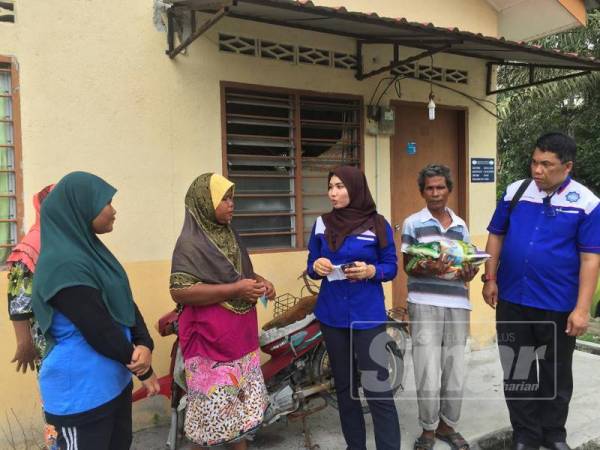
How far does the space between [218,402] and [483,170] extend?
13.1ft

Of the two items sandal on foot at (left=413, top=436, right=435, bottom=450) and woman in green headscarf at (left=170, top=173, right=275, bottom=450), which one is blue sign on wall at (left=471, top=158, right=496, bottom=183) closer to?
sandal on foot at (left=413, top=436, right=435, bottom=450)

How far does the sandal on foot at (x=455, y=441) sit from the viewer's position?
10.6ft

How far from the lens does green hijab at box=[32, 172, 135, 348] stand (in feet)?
6.15

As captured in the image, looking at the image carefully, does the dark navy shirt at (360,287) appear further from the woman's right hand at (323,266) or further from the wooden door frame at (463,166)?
the wooden door frame at (463,166)

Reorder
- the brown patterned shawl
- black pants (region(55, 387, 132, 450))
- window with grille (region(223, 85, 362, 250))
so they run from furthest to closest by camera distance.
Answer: window with grille (region(223, 85, 362, 250)), the brown patterned shawl, black pants (region(55, 387, 132, 450))

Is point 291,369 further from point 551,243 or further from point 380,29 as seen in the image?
point 380,29

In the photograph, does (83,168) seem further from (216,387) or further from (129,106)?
(216,387)

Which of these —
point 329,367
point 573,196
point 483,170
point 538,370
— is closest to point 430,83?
point 483,170

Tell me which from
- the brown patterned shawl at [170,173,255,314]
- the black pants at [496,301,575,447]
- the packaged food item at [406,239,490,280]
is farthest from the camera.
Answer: the black pants at [496,301,575,447]

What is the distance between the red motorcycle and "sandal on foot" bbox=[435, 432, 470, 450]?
0.47m

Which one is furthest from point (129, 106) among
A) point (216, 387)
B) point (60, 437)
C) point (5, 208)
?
point (60, 437)

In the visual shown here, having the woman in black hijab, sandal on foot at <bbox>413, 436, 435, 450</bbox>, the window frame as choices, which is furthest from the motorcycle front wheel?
the window frame

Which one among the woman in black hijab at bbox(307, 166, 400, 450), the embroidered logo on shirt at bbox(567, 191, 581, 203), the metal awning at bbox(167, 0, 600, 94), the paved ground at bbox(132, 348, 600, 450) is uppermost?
the metal awning at bbox(167, 0, 600, 94)

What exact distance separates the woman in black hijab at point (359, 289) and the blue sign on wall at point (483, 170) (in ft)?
9.69
